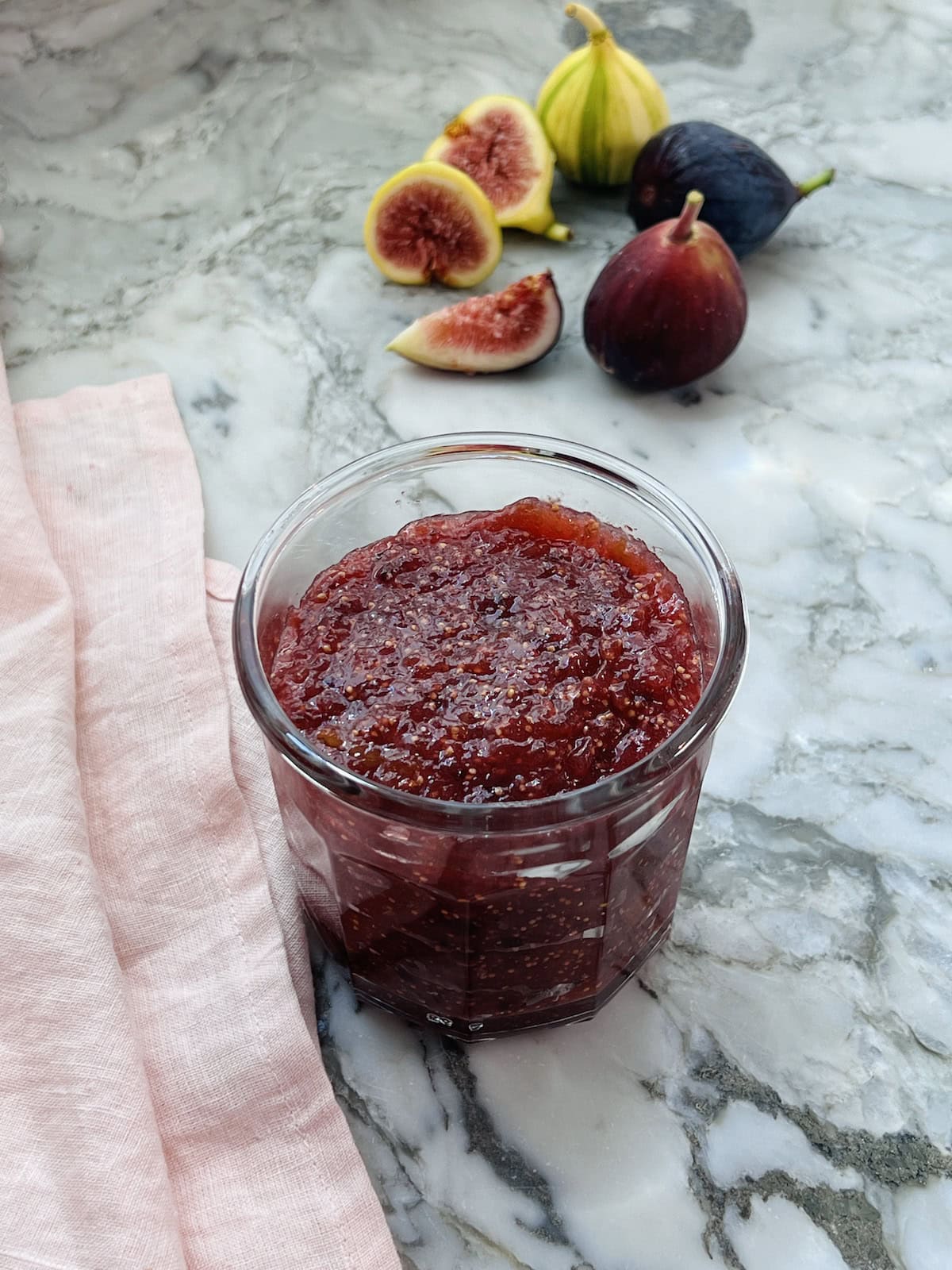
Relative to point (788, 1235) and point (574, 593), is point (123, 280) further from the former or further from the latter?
point (788, 1235)

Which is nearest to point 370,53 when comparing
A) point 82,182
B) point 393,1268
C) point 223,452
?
point 82,182

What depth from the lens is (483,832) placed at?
100 centimetres

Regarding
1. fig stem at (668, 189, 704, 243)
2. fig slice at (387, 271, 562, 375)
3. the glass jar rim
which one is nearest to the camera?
the glass jar rim

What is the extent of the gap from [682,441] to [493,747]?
0.97 m

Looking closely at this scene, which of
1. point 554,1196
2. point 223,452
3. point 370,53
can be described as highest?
point 370,53

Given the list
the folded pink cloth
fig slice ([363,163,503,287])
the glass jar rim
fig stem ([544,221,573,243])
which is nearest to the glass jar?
the glass jar rim

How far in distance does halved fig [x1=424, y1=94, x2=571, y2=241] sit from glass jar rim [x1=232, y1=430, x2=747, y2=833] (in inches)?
40.2

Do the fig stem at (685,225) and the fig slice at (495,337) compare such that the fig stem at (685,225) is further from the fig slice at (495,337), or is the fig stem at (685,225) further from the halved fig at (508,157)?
Result: the halved fig at (508,157)

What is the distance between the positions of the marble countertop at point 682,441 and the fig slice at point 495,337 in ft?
0.12

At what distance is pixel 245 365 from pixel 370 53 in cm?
101

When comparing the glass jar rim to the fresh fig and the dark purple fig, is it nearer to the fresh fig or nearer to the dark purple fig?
the fresh fig

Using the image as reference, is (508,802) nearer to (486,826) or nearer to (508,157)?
(486,826)

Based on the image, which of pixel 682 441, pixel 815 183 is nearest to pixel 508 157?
pixel 815 183

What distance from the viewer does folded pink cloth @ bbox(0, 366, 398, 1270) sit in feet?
3.59
